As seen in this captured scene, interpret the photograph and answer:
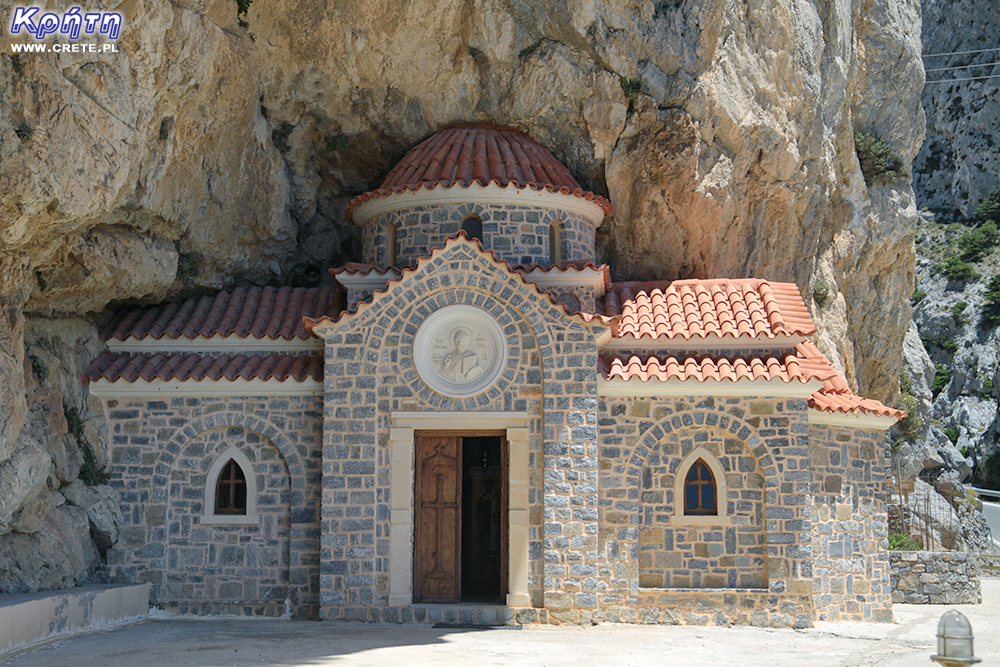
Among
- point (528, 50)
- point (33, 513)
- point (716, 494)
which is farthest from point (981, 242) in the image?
point (33, 513)

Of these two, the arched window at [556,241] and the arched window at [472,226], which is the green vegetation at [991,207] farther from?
the arched window at [472,226]

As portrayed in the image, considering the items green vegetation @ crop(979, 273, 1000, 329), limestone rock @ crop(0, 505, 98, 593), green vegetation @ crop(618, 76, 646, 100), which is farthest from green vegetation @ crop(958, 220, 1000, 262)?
limestone rock @ crop(0, 505, 98, 593)

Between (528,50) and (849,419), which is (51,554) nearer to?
(528,50)

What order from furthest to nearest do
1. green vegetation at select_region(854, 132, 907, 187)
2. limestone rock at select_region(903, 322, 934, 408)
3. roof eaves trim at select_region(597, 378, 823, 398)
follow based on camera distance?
limestone rock at select_region(903, 322, 934, 408), green vegetation at select_region(854, 132, 907, 187), roof eaves trim at select_region(597, 378, 823, 398)

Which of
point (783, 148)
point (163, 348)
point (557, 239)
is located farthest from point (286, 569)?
point (783, 148)

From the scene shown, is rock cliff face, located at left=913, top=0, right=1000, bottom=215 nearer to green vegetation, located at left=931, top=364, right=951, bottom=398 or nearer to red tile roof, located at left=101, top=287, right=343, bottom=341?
green vegetation, located at left=931, top=364, right=951, bottom=398

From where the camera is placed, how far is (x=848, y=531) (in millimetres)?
15789

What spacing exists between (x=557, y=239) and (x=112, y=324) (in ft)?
26.0

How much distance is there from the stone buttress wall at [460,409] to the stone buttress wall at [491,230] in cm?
162

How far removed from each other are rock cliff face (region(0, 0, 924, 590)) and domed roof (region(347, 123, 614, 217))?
497 mm

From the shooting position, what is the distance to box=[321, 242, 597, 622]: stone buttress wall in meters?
14.9

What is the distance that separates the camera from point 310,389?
15.8 metres

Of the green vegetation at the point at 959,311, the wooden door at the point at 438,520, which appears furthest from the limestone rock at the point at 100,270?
the green vegetation at the point at 959,311

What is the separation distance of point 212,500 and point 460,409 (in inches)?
169
